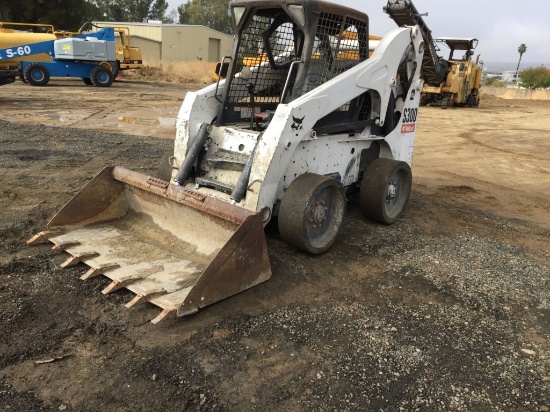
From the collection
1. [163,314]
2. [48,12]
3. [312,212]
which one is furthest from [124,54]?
[163,314]

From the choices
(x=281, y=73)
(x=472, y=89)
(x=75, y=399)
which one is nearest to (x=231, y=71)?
(x=281, y=73)

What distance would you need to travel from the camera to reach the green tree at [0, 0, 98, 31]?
104 feet

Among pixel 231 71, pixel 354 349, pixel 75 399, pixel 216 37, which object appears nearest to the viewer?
pixel 75 399

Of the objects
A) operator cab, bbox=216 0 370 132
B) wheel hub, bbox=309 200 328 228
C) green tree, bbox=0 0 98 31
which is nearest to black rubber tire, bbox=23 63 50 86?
green tree, bbox=0 0 98 31

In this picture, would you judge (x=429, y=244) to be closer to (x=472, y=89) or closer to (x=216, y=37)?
(x=472, y=89)

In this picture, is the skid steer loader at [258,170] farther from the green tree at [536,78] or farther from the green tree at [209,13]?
the green tree at [209,13]

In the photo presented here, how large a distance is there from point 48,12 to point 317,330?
119 ft

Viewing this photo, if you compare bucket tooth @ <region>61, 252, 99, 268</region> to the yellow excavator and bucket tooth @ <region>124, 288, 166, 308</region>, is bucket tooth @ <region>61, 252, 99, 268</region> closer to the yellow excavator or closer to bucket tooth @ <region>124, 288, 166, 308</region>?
bucket tooth @ <region>124, 288, 166, 308</region>

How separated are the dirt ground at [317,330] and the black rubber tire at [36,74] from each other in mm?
16643

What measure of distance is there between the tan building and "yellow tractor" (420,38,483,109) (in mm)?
23700

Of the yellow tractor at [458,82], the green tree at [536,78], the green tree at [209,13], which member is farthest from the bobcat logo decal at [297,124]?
the green tree at [209,13]

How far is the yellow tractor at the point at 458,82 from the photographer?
20531 mm

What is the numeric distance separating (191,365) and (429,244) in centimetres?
302

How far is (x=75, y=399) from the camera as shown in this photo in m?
2.54
